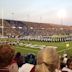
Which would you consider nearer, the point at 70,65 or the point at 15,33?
the point at 70,65

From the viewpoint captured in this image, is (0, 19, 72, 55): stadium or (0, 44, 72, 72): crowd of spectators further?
(0, 19, 72, 55): stadium

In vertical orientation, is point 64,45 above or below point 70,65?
below

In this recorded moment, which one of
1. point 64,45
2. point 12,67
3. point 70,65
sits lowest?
point 64,45

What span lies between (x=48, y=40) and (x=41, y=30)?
5.64 ft

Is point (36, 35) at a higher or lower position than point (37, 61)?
lower

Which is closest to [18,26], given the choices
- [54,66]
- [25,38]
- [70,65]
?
[25,38]

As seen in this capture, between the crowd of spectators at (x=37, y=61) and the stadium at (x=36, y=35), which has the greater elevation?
the crowd of spectators at (x=37, y=61)

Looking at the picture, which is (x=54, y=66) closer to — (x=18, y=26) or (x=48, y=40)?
(x=48, y=40)

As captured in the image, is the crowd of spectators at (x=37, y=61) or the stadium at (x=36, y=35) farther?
the stadium at (x=36, y=35)

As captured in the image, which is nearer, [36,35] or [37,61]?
[37,61]

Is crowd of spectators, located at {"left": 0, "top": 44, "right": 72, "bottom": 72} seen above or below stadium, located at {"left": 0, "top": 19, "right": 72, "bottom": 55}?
above

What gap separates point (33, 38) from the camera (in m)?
10.9

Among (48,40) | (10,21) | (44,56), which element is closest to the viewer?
(44,56)

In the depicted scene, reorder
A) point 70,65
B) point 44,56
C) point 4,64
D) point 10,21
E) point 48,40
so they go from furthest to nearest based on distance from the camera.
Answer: point 10,21
point 48,40
point 70,65
point 44,56
point 4,64
